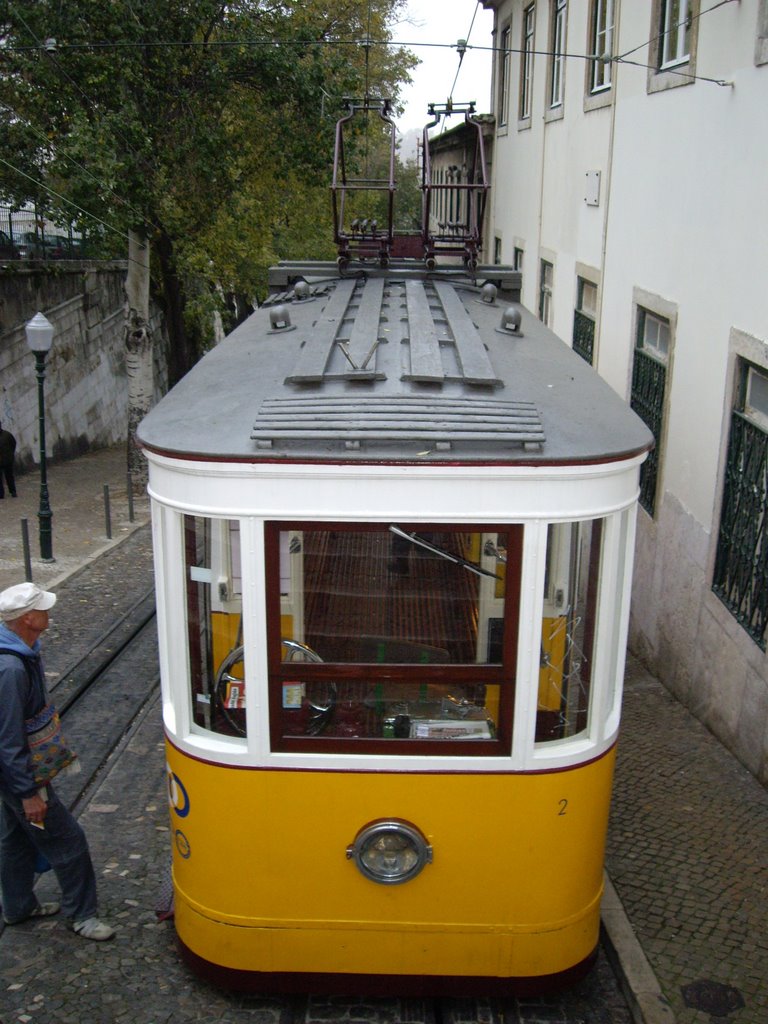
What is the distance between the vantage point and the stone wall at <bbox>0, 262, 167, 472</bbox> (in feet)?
59.1

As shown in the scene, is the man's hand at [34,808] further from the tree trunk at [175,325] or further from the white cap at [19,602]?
the tree trunk at [175,325]

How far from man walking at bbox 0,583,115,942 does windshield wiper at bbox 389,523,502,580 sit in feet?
5.44

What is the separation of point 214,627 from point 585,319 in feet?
28.6

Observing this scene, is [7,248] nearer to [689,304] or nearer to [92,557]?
[92,557]

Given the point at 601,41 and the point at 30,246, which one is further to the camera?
the point at 30,246

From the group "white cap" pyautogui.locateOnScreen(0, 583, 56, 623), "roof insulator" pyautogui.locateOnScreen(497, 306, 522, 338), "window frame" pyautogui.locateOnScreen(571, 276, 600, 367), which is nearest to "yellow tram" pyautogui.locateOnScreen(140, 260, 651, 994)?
"white cap" pyautogui.locateOnScreen(0, 583, 56, 623)

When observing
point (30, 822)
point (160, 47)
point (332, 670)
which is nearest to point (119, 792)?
point (30, 822)

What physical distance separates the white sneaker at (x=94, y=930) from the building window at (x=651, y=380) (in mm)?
5616

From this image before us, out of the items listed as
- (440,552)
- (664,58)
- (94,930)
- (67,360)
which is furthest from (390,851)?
(67,360)

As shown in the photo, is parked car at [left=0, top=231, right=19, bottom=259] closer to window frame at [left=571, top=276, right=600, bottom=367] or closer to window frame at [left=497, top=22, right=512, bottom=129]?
window frame at [left=497, top=22, right=512, bottom=129]

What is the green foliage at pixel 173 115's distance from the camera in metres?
13.4

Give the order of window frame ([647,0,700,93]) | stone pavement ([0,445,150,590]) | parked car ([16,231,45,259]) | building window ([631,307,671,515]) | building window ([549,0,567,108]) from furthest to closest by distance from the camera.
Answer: parked car ([16,231,45,259]) < building window ([549,0,567,108]) < stone pavement ([0,445,150,590]) < building window ([631,307,671,515]) < window frame ([647,0,700,93])

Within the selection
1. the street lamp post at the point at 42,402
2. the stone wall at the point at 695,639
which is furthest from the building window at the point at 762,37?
the street lamp post at the point at 42,402

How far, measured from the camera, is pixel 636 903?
203 inches
